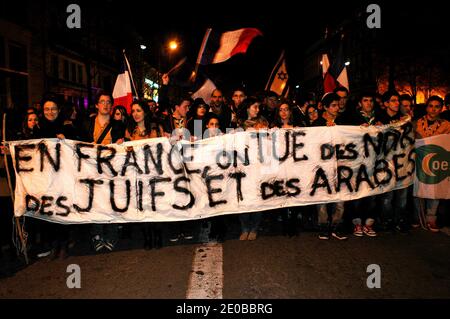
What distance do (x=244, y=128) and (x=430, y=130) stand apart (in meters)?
2.78

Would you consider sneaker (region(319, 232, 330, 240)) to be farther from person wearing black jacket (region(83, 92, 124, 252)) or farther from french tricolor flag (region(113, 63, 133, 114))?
french tricolor flag (region(113, 63, 133, 114))

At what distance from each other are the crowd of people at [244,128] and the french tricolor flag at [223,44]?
1763mm

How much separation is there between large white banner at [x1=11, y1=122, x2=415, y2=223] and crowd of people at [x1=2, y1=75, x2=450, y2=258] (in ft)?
0.67

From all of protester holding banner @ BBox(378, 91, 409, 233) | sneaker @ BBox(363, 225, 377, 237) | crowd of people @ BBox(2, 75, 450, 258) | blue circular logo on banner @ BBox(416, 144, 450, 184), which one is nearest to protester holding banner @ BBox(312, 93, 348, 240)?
crowd of people @ BBox(2, 75, 450, 258)

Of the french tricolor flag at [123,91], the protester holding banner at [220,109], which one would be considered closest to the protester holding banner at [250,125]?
the protester holding banner at [220,109]

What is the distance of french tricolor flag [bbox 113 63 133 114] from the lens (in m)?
6.25

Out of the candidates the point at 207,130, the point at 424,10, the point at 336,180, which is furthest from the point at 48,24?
the point at 424,10

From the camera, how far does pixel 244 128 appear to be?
16.8 feet

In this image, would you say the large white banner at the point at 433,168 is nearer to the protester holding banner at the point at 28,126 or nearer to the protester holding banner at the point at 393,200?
the protester holding banner at the point at 393,200

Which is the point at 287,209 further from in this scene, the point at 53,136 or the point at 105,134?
the point at 53,136

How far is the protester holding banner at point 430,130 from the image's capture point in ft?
17.2

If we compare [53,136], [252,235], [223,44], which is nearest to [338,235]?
[252,235]

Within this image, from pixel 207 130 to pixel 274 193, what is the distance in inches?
48.8
